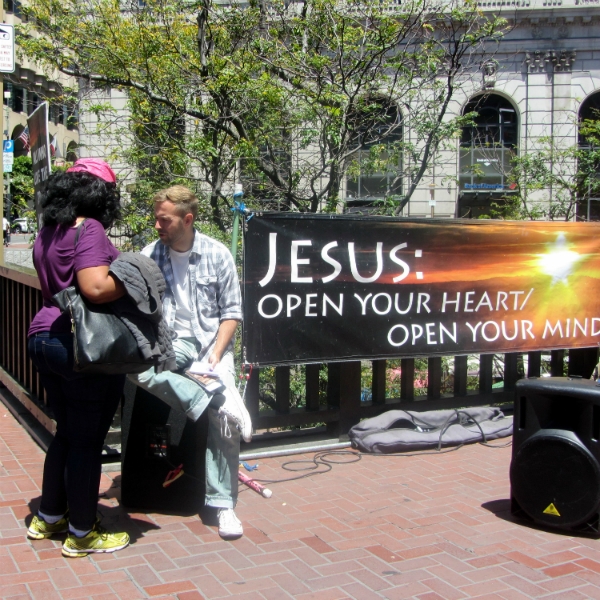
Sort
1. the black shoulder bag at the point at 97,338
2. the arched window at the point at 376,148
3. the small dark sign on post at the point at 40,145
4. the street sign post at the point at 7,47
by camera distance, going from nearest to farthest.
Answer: the black shoulder bag at the point at 97,338 < the small dark sign on post at the point at 40,145 < the street sign post at the point at 7,47 < the arched window at the point at 376,148

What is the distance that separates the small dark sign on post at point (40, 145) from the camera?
5.04 meters

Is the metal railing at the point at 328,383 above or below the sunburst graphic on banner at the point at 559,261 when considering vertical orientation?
below

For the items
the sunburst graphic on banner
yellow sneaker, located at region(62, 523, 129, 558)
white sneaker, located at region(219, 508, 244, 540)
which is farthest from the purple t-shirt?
the sunburst graphic on banner

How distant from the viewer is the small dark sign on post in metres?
5.04

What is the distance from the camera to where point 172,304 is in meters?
4.29

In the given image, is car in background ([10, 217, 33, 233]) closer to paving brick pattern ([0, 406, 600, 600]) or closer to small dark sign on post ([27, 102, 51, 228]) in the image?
small dark sign on post ([27, 102, 51, 228])

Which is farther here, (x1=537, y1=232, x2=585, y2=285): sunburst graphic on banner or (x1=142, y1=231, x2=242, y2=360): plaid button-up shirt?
(x1=537, y1=232, x2=585, y2=285): sunburst graphic on banner

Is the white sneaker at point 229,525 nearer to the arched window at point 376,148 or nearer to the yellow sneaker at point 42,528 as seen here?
the yellow sneaker at point 42,528

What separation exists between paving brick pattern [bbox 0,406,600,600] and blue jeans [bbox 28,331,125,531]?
0.34 meters

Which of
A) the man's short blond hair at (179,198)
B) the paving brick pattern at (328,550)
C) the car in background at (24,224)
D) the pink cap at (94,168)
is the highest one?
the car in background at (24,224)

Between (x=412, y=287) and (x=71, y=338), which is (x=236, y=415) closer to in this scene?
(x=71, y=338)

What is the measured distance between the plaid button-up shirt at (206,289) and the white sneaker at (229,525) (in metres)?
0.92

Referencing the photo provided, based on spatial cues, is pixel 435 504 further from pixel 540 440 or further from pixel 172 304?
pixel 172 304

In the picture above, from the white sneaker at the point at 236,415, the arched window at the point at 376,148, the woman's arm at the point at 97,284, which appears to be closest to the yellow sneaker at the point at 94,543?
the white sneaker at the point at 236,415
